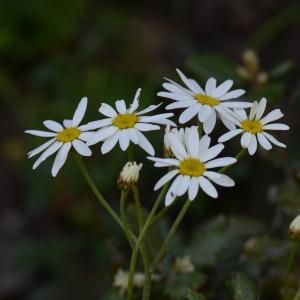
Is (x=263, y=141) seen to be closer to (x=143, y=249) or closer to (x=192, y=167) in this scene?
(x=192, y=167)

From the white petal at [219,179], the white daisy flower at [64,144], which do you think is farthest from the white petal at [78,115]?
the white petal at [219,179]

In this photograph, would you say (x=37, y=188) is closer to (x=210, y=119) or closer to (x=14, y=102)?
(x=14, y=102)

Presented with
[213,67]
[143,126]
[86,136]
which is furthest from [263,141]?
[213,67]

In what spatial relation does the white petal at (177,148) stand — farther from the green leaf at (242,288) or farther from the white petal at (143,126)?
the green leaf at (242,288)

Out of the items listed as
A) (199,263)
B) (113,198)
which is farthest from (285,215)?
(113,198)

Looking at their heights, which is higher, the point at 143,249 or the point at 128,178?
the point at 128,178

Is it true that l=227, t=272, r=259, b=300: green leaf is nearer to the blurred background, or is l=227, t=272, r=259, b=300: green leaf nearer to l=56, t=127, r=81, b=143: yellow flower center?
the blurred background
